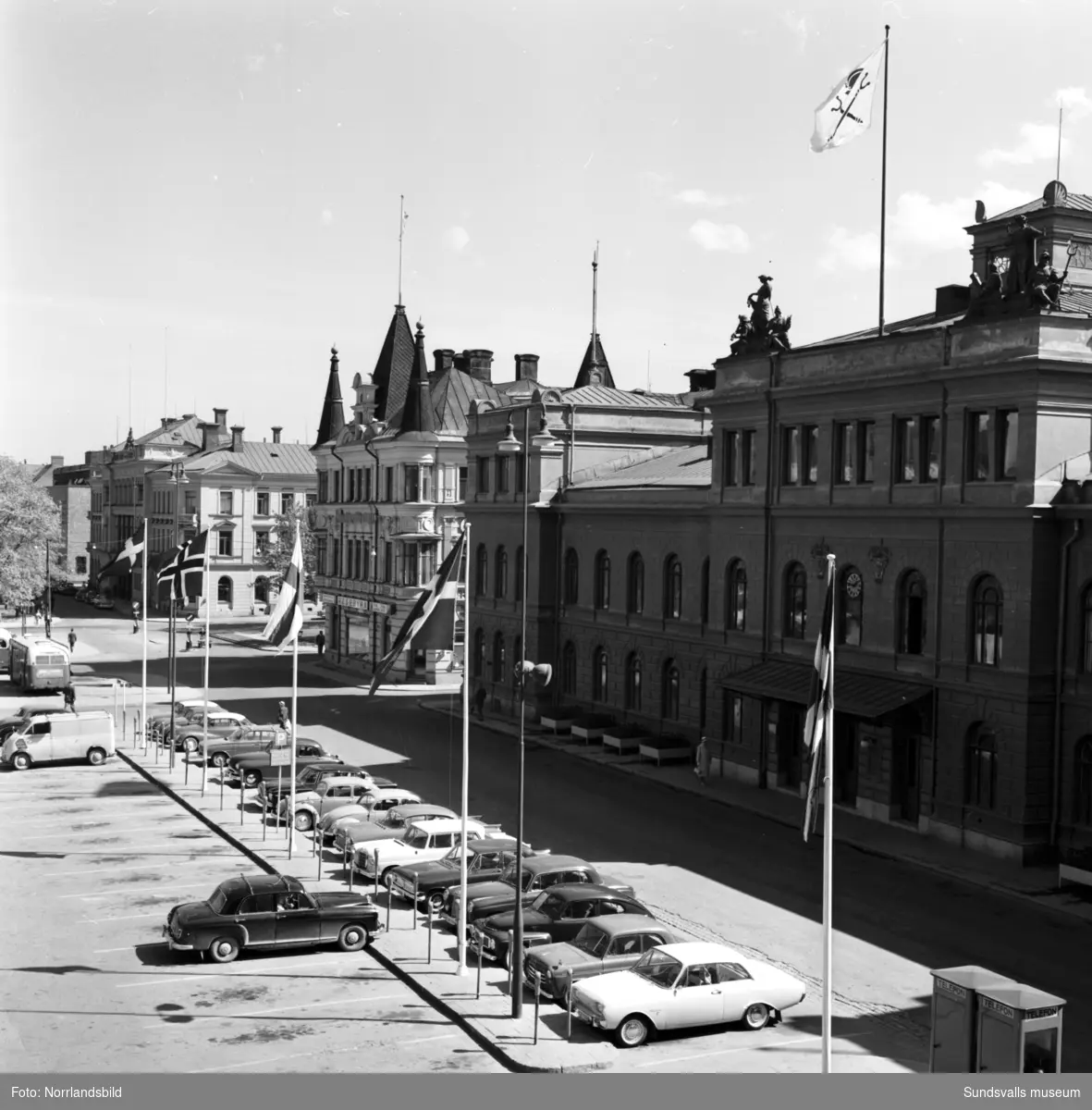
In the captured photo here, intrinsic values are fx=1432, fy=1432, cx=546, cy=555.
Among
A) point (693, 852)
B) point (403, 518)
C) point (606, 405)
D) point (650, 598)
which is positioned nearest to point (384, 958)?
point (693, 852)

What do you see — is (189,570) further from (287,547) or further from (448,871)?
(287,547)

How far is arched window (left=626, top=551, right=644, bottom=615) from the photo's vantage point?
54.9 metres

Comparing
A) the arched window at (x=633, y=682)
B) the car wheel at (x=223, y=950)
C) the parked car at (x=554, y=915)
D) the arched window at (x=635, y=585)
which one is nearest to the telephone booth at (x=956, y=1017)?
the parked car at (x=554, y=915)

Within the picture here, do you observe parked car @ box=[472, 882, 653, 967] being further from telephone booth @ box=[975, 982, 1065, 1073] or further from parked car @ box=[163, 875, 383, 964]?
telephone booth @ box=[975, 982, 1065, 1073]

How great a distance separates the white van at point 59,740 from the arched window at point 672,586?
2034 cm

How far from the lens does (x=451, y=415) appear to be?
263 ft

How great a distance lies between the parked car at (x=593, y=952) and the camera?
25109 mm

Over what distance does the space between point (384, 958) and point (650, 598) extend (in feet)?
91.7

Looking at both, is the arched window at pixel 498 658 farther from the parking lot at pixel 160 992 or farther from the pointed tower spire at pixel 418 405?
the parking lot at pixel 160 992

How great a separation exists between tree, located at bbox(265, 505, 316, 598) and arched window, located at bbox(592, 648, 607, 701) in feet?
159

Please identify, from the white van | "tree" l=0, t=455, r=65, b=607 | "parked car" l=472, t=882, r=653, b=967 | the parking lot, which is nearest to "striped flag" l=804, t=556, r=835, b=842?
the parking lot

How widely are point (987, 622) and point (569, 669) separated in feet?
81.4

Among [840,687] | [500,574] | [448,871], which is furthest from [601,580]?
[448,871]
